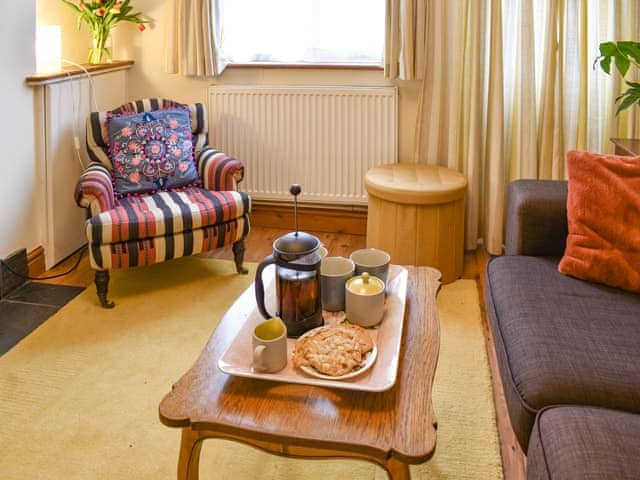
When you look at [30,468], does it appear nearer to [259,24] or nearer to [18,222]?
[18,222]

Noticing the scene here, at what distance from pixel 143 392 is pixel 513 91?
225 centimetres

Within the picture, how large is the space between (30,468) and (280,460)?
0.68 metres

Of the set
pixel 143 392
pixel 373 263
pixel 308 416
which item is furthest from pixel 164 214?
pixel 308 416

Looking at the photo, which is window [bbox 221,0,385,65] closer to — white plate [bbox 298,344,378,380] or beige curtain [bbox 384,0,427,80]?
beige curtain [bbox 384,0,427,80]

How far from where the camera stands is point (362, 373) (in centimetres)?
150

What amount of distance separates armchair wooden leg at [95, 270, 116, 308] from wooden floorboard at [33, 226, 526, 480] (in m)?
0.28

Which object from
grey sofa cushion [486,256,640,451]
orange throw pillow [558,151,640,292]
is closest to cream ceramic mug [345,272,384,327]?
grey sofa cushion [486,256,640,451]

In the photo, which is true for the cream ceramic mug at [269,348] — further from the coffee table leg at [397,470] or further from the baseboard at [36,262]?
the baseboard at [36,262]

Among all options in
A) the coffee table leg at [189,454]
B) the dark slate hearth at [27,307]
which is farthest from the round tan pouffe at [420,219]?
the coffee table leg at [189,454]

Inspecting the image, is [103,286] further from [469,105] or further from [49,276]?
[469,105]

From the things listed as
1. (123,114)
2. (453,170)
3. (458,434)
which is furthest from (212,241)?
(458,434)

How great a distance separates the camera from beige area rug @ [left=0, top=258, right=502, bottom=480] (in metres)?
1.92

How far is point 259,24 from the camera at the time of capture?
376 centimetres

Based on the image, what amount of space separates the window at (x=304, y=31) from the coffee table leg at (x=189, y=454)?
2576 millimetres
